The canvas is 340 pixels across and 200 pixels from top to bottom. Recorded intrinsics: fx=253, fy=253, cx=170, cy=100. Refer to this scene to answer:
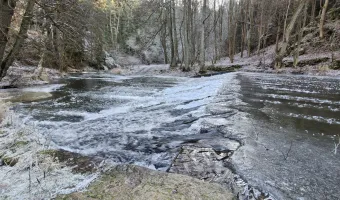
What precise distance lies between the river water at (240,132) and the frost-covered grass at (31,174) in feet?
2.00

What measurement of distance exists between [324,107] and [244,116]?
224cm

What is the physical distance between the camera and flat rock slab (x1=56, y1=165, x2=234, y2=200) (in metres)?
2.01

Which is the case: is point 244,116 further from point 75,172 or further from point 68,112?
point 68,112

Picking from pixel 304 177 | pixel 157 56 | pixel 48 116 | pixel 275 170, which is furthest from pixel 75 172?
pixel 157 56

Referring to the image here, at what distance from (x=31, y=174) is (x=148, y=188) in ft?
3.94

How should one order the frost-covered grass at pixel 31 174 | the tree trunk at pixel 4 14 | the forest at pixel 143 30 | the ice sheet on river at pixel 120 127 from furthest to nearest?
the forest at pixel 143 30 < the tree trunk at pixel 4 14 < the ice sheet on river at pixel 120 127 < the frost-covered grass at pixel 31 174

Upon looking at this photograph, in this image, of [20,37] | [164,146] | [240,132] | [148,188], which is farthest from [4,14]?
[240,132]

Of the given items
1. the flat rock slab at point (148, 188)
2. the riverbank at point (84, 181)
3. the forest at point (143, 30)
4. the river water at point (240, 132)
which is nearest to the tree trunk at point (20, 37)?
the forest at point (143, 30)

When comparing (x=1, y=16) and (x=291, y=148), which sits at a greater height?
(x=1, y=16)

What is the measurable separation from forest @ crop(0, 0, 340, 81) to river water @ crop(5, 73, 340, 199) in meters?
1.73

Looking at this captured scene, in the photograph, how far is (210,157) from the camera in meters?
2.84

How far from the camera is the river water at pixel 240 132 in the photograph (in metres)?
2.46

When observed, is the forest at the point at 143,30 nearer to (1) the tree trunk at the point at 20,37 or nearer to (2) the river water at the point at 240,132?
(1) the tree trunk at the point at 20,37

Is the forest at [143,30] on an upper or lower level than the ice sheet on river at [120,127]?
upper
